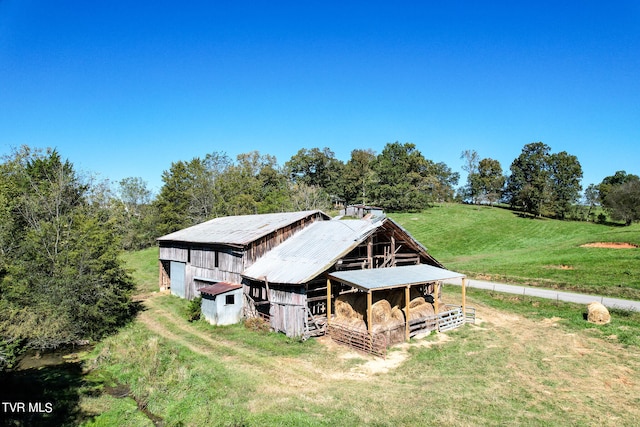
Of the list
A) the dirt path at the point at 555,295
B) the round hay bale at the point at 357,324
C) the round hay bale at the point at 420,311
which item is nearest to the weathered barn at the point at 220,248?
the round hay bale at the point at 357,324

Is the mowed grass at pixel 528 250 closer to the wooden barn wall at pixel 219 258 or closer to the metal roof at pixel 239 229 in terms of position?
the metal roof at pixel 239 229

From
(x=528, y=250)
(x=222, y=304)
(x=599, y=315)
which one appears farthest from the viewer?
(x=528, y=250)

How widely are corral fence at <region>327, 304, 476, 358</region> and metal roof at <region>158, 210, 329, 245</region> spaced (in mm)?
8681

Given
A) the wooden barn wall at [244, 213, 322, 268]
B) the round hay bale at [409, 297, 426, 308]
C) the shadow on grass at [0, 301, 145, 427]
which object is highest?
the wooden barn wall at [244, 213, 322, 268]

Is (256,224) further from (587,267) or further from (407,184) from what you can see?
(407,184)

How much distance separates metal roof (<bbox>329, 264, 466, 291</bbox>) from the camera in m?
18.8

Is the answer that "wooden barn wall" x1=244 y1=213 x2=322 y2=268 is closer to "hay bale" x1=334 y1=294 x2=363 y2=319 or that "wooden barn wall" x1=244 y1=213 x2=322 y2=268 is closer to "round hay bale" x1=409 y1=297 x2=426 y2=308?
"hay bale" x1=334 y1=294 x2=363 y2=319

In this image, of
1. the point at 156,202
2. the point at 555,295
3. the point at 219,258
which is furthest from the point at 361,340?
the point at 156,202

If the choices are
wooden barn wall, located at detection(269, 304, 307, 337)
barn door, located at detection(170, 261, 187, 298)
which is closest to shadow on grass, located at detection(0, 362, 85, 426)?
wooden barn wall, located at detection(269, 304, 307, 337)

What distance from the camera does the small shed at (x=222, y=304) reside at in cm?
2266

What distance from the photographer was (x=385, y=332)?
18.5 metres

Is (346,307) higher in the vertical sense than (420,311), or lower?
higher

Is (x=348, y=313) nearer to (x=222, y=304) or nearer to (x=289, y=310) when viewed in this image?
(x=289, y=310)

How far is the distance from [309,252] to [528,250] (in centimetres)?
3910
